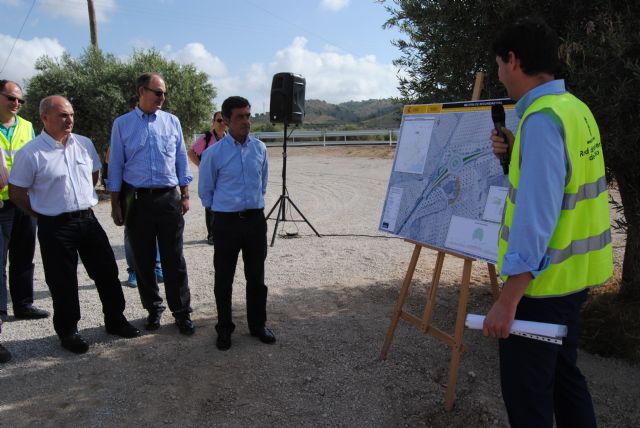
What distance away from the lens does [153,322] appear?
170 inches

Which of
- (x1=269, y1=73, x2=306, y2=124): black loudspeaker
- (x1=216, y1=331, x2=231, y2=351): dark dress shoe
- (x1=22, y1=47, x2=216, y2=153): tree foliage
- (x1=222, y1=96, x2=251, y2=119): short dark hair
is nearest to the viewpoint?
(x1=222, y1=96, x2=251, y2=119): short dark hair

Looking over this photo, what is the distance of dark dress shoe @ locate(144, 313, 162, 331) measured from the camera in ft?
14.2

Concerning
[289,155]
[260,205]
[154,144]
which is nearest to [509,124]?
[260,205]

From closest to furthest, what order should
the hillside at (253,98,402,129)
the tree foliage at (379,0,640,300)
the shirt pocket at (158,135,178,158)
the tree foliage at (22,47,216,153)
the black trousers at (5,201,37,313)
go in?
1. the tree foliage at (379,0,640,300)
2. the shirt pocket at (158,135,178,158)
3. the black trousers at (5,201,37,313)
4. the tree foliage at (22,47,216,153)
5. the hillside at (253,98,402,129)

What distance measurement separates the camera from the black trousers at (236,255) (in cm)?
381

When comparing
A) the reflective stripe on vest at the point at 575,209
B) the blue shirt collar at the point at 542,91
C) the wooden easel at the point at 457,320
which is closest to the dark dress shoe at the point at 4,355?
the wooden easel at the point at 457,320

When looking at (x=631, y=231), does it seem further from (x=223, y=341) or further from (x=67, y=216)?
(x=67, y=216)

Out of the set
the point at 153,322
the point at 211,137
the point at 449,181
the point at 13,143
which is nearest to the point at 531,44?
the point at 449,181

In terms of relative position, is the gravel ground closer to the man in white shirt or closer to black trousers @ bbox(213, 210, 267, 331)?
black trousers @ bbox(213, 210, 267, 331)

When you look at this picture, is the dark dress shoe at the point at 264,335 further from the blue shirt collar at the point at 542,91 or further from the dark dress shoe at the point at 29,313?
the blue shirt collar at the point at 542,91

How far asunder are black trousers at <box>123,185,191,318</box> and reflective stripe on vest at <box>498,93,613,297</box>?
3.04 meters

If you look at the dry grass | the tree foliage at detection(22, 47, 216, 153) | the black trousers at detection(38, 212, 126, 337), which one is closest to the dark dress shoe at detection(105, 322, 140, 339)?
the black trousers at detection(38, 212, 126, 337)

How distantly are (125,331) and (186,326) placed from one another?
521mm

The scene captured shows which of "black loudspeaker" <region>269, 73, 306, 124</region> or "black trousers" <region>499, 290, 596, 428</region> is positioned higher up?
"black loudspeaker" <region>269, 73, 306, 124</region>
